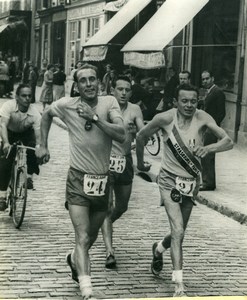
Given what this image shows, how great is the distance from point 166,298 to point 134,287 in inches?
15.5

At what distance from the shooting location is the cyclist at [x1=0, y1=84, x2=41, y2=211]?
736 centimetres

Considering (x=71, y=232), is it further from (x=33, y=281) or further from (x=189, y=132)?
(x=189, y=132)

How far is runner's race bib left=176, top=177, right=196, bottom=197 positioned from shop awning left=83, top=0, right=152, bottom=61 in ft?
38.6

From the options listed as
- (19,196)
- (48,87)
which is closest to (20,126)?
(19,196)

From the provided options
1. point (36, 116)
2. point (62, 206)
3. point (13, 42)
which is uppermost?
point (13, 42)

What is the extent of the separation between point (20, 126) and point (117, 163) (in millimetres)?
1746

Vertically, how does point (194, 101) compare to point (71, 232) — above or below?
above

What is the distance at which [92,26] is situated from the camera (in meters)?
23.0

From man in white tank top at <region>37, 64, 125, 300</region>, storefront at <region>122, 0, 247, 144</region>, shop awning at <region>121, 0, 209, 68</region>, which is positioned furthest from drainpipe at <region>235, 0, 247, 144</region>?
man in white tank top at <region>37, 64, 125, 300</region>

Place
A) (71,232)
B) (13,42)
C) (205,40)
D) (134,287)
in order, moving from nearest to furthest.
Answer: (134,287) < (71,232) < (13,42) < (205,40)

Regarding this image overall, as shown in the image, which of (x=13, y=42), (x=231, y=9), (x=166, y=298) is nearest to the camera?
(x=166, y=298)

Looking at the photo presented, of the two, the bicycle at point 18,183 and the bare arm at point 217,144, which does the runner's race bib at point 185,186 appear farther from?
the bicycle at point 18,183

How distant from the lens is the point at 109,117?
507cm

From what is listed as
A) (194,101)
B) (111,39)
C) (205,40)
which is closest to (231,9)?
(205,40)
